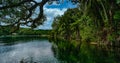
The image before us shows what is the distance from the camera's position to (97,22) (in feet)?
172

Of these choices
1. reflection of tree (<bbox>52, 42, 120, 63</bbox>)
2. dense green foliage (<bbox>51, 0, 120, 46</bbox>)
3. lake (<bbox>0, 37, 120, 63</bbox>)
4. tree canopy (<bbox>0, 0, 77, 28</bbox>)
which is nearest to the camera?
tree canopy (<bbox>0, 0, 77, 28</bbox>)

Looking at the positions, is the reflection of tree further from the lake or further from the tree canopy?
the tree canopy

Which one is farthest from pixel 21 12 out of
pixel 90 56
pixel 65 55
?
pixel 65 55

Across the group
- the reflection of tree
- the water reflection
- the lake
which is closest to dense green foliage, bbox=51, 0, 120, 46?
the lake

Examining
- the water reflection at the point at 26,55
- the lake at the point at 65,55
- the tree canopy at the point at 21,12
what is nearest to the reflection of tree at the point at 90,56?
the lake at the point at 65,55

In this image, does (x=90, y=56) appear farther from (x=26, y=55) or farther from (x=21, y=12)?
(x=21, y=12)

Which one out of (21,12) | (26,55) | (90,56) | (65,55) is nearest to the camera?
(21,12)

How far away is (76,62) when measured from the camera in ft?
138

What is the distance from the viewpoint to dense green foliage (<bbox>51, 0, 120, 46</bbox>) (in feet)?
138

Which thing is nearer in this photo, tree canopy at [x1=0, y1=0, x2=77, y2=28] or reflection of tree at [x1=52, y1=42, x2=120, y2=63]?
tree canopy at [x1=0, y1=0, x2=77, y2=28]

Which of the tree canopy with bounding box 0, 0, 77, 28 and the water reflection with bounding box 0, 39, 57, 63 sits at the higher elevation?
the tree canopy with bounding box 0, 0, 77, 28

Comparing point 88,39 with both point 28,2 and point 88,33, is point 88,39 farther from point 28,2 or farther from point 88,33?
point 28,2

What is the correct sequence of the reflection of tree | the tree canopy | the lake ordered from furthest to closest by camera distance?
the lake → the reflection of tree → the tree canopy

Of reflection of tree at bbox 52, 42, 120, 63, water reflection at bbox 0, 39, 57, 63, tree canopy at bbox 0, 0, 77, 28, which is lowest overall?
water reflection at bbox 0, 39, 57, 63
